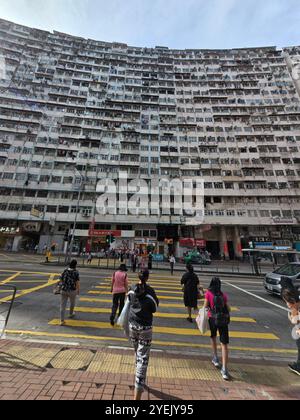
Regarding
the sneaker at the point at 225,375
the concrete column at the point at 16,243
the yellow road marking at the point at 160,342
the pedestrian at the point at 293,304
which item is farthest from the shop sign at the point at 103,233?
the pedestrian at the point at 293,304

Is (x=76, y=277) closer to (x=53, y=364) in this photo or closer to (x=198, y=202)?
(x=53, y=364)

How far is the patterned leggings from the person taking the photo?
2.52m

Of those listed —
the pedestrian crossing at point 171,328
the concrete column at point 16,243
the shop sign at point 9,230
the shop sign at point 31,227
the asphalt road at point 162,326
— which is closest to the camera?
the asphalt road at point 162,326

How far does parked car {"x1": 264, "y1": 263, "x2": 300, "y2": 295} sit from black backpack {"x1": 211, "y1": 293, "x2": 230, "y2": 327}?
7554 millimetres

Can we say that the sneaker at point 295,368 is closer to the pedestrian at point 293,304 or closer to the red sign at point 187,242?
the pedestrian at point 293,304

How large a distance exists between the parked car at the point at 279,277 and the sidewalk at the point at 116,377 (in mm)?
6638

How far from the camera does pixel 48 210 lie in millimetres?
33219

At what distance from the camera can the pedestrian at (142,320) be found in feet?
8.73

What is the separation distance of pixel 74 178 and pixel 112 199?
29.1 feet

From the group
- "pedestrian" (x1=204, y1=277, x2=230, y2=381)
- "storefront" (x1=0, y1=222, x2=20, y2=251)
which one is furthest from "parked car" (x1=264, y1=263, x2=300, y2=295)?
"storefront" (x1=0, y1=222, x2=20, y2=251)

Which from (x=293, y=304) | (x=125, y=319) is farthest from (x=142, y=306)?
(x=293, y=304)

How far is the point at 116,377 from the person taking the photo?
293 centimetres

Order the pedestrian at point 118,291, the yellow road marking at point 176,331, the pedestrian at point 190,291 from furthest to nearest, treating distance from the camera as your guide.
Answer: the pedestrian at point 190,291 → the pedestrian at point 118,291 → the yellow road marking at point 176,331

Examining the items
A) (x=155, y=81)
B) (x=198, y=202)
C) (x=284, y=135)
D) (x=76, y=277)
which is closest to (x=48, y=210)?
(x=198, y=202)
